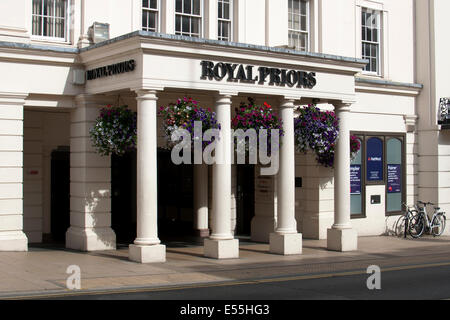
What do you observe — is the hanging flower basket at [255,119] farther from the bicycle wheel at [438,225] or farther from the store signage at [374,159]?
the bicycle wheel at [438,225]

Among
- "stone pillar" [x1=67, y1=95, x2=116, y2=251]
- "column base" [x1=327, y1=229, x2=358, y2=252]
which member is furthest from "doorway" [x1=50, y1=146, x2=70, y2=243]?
"column base" [x1=327, y1=229, x2=358, y2=252]

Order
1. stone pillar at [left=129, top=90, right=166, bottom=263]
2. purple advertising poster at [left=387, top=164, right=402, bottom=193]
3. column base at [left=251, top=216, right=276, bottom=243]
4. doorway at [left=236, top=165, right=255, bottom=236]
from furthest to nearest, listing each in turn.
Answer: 1. purple advertising poster at [left=387, top=164, right=402, bottom=193]
2. doorway at [left=236, top=165, right=255, bottom=236]
3. column base at [left=251, top=216, right=276, bottom=243]
4. stone pillar at [left=129, top=90, right=166, bottom=263]

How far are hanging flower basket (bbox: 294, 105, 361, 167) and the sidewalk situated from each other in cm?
281

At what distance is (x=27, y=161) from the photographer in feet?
58.1

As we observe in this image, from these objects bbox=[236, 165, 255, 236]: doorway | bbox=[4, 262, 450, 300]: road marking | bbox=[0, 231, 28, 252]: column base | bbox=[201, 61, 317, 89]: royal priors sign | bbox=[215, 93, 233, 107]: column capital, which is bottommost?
bbox=[4, 262, 450, 300]: road marking

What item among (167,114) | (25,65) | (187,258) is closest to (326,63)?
(167,114)

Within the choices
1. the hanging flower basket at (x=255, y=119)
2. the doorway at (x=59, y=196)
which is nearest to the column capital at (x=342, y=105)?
the hanging flower basket at (x=255, y=119)

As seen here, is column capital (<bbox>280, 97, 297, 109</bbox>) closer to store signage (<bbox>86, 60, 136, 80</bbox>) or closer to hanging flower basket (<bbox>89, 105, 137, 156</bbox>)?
hanging flower basket (<bbox>89, 105, 137, 156</bbox>)

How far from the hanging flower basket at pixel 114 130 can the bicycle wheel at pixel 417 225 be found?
10.3 metres

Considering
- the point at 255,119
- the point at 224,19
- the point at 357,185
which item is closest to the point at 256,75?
the point at 255,119

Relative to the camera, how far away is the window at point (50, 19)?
15859 millimetres

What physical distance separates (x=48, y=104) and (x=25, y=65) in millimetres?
1105

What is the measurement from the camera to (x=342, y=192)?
56.6 ft

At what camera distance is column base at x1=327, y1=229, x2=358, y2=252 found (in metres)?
17.1
